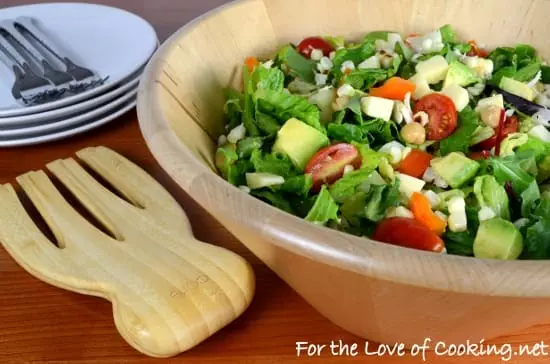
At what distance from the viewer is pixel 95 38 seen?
1.58m

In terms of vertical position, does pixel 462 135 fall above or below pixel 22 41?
below

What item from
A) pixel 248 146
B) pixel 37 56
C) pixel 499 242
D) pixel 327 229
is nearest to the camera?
pixel 327 229

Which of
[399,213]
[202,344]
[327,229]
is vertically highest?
[327,229]

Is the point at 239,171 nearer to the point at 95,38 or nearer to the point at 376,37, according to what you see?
the point at 376,37

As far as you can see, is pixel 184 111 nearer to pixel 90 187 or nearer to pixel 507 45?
pixel 90 187

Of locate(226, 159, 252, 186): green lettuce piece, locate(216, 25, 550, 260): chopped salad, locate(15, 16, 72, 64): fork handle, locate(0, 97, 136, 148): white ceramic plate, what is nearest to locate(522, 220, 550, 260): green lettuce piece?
locate(216, 25, 550, 260): chopped salad

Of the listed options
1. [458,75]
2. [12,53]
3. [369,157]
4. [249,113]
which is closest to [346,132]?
[369,157]

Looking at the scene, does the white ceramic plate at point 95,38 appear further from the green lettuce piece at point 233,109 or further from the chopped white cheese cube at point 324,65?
the chopped white cheese cube at point 324,65

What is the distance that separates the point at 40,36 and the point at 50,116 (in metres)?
0.35

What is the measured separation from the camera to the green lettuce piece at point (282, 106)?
3.55 ft

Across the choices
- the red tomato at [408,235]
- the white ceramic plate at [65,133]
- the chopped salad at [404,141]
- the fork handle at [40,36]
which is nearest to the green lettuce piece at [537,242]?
the chopped salad at [404,141]

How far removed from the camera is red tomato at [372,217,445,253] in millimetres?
832

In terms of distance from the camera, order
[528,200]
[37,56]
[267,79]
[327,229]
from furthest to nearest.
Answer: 1. [37,56]
2. [267,79]
3. [528,200]
4. [327,229]

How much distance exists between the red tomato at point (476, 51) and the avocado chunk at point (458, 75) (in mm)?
141
